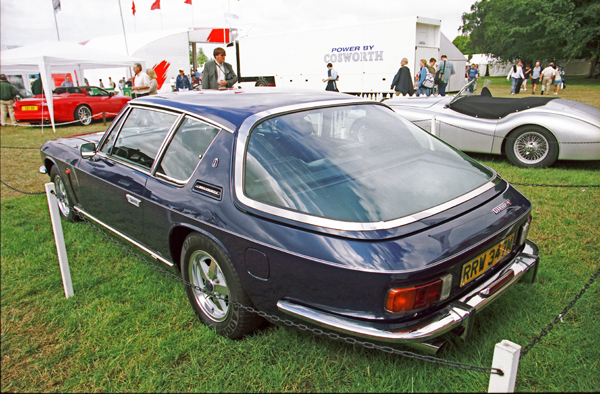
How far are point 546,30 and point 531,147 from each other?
35.1m

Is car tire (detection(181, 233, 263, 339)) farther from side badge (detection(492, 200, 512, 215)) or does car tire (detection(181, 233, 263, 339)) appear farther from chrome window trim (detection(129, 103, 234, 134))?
side badge (detection(492, 200, 512, 215))

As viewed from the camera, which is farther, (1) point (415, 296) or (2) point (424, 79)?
(2) point (424, 79)

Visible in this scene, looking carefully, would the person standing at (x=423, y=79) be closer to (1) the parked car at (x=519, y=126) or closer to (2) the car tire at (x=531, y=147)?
(1) the parked car at (x=519, y=126)

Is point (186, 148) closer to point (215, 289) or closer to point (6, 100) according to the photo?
point (215, 289)

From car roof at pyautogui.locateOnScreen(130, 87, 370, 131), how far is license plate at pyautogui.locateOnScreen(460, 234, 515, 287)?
137 centimetres

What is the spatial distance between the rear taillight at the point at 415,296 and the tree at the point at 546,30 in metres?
38.8

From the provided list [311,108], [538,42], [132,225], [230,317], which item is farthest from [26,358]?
[538,42]

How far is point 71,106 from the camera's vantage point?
42.2 feet

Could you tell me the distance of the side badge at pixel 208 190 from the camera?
2203 mm

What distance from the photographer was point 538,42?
35719 mm

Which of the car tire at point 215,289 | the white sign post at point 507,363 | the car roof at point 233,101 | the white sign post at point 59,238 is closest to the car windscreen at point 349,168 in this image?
the car roof at point 233,101

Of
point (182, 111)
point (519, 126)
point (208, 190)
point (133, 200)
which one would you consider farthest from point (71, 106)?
point (208, 190)

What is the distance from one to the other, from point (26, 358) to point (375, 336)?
2001 mm

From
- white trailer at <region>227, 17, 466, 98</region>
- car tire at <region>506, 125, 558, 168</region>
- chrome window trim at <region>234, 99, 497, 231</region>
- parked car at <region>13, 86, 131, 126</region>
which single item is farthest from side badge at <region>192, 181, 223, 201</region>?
white trailer at <region>227, 17, 466, 98</region>
